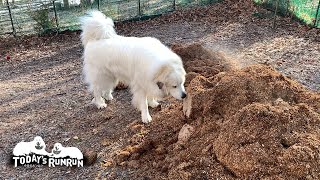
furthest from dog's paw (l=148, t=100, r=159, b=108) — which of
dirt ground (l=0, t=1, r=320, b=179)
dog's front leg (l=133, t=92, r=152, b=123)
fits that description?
dog's front leg (l=133, t=92, r=152, b=123)

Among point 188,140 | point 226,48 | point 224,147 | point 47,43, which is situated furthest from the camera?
point 47,43

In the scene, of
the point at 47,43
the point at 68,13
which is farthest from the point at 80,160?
the point at 68,13

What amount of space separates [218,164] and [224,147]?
0.22 meters

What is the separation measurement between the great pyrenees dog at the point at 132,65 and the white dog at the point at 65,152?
1257 mm

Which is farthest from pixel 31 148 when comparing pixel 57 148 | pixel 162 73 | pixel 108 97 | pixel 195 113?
pixel 195 113

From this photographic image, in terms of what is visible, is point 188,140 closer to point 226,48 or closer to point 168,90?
point 168,90

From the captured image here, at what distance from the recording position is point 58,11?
11.1m

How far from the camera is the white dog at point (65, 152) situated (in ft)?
16.9

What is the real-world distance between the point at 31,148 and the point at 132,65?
6.71ft

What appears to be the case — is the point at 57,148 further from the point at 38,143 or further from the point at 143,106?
the point at 143,106

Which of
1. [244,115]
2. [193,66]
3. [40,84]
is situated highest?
[244,115]

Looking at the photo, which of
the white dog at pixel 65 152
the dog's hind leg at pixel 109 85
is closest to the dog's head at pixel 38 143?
the white dog at pixel 65 152

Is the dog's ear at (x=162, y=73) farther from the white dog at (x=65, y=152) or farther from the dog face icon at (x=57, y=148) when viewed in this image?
the dog face icon at (x=57, y=148)

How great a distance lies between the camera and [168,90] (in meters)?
5.35
